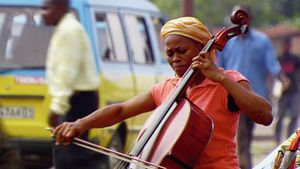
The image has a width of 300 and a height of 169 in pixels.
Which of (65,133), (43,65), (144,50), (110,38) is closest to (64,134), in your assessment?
(65,133)

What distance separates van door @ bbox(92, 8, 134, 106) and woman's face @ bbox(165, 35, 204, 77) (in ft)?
16.7

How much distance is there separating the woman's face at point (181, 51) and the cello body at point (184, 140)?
0.21 meters

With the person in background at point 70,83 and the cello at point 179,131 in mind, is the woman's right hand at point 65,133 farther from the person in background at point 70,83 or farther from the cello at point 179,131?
the person in background at point 70,83

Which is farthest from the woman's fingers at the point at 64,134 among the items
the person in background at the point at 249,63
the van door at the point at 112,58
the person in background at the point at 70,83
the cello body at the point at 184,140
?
the person in background at the point at 249,63

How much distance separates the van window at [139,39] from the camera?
34.3ft

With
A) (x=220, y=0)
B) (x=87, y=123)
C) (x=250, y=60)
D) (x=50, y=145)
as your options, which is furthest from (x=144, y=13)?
(x=220, y=0)

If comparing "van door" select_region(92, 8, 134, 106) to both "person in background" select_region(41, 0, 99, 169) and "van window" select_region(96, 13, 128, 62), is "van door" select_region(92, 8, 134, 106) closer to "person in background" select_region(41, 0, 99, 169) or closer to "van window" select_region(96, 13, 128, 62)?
"van window" select_region(96, 13, 128, 62)

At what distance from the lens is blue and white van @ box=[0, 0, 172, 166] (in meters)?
9.18

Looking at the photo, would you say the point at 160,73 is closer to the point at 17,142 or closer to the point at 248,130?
the point at 248,130

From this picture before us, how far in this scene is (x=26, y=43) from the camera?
368 inches

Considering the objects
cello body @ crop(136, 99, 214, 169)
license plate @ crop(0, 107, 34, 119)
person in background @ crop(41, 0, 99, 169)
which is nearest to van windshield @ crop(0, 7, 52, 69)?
license plate @ crop(0, 107, 34, 119)

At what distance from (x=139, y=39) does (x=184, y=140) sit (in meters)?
6.49

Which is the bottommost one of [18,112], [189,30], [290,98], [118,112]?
[290,98]

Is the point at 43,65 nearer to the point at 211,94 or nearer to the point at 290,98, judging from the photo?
the point at 211,94
